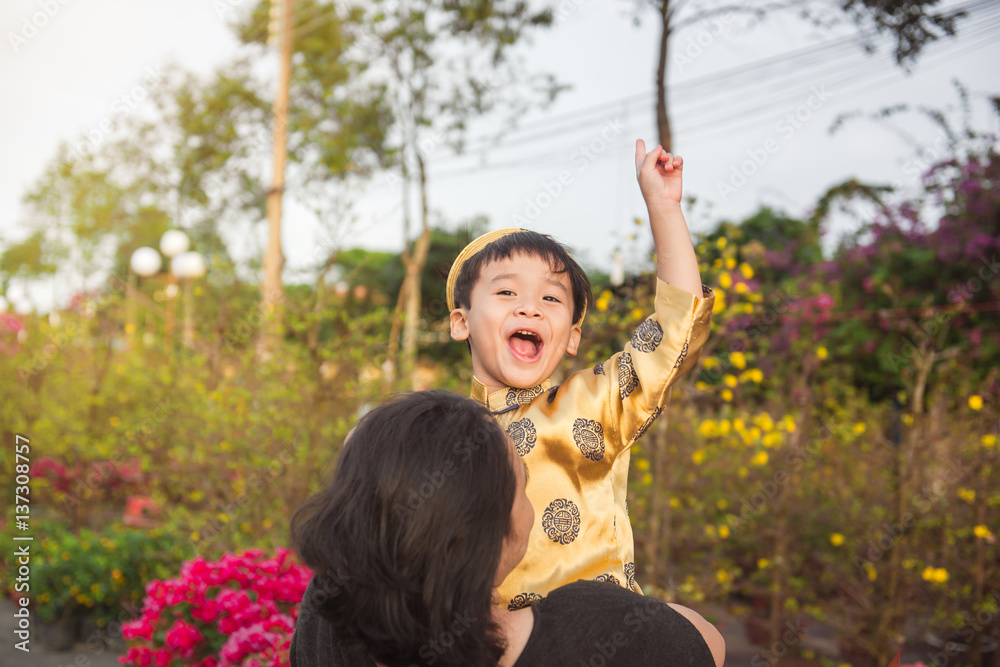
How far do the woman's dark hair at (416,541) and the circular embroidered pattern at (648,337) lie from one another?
441mm

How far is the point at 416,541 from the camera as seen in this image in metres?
0.94

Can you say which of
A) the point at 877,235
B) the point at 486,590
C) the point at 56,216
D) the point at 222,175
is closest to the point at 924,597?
the point at 486,590

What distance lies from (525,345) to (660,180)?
16.9 inches

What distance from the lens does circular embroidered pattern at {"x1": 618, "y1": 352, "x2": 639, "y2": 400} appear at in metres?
1.36

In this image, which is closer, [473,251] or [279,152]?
[473,251]

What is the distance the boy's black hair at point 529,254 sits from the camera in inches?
58.7

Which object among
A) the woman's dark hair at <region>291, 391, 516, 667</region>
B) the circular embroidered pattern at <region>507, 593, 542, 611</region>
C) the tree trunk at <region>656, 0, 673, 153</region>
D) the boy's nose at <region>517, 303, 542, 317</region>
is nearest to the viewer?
the woman's dark hair at <region>291, 391, 516, 667</region>

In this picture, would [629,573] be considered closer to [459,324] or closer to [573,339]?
[573,339]

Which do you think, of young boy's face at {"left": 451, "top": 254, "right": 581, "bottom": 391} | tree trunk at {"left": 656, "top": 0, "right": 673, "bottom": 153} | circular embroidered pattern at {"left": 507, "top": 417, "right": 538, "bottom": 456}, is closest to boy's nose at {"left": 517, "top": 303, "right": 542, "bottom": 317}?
young boy's face at {"left": 451, "top": 254, "right": 581, "bottom": 391}

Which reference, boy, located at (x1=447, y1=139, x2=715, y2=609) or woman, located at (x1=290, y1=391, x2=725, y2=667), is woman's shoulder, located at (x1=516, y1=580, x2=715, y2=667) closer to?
woman, located at (x1=290, y1=391, x2=725, y2=667)

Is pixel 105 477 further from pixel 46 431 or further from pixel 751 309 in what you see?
pixel 751 309

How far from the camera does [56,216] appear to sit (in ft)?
30.5

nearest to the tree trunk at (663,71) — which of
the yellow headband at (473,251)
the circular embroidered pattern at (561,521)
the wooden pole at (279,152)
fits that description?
the yellow headband at (473,251)

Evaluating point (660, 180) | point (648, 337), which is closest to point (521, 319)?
point (648, 337)
